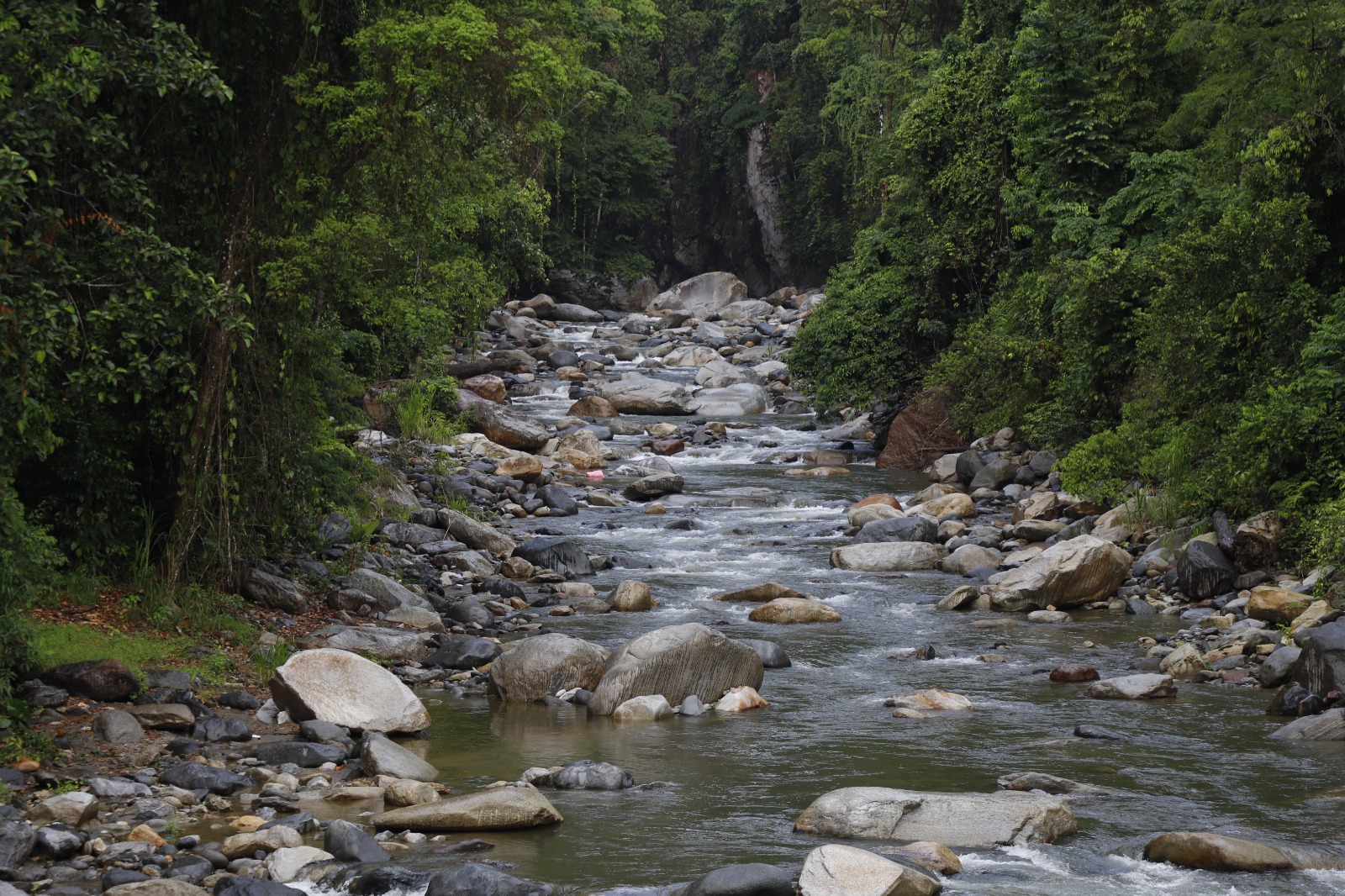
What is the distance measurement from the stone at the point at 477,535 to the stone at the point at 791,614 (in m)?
3.54

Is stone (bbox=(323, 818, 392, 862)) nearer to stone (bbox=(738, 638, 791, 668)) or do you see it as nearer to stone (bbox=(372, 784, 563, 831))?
stone (bbox=(372, 784, 563, 831))

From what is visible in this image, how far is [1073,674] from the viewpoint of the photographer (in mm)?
9383

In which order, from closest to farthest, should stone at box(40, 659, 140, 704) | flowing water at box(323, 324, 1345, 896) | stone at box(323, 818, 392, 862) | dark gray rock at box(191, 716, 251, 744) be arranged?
stone at box(323, 818, 392, 862)
flowing water at box(323, 324, 1345, 896)
dark gray rock at box(191, 716, 251, 744)
stone at box(40, 659, 140, 704)

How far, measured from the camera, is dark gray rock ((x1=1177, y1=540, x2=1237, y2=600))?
11680 millimetres

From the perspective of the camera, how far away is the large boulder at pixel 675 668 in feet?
28.8

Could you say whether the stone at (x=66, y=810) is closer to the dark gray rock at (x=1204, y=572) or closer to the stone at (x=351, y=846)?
the stone at (x=351, y=846)

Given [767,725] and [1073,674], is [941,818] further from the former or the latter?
[1073,674]

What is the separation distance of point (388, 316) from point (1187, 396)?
9.49 m

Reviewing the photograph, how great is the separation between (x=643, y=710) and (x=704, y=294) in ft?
130

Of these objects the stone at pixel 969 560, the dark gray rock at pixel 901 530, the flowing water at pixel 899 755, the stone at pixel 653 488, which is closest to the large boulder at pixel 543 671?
the flowing water at pixel 899 755

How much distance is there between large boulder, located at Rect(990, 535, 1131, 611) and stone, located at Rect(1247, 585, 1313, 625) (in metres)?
1.67

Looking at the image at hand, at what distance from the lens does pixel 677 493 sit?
18734mm

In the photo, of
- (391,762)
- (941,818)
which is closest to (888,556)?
(941,818)

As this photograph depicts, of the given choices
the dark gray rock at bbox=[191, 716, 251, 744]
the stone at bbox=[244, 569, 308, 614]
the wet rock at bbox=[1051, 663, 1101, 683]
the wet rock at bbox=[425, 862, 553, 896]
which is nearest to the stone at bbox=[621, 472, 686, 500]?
the stone at bbox=[244, 569, 308, 614]
